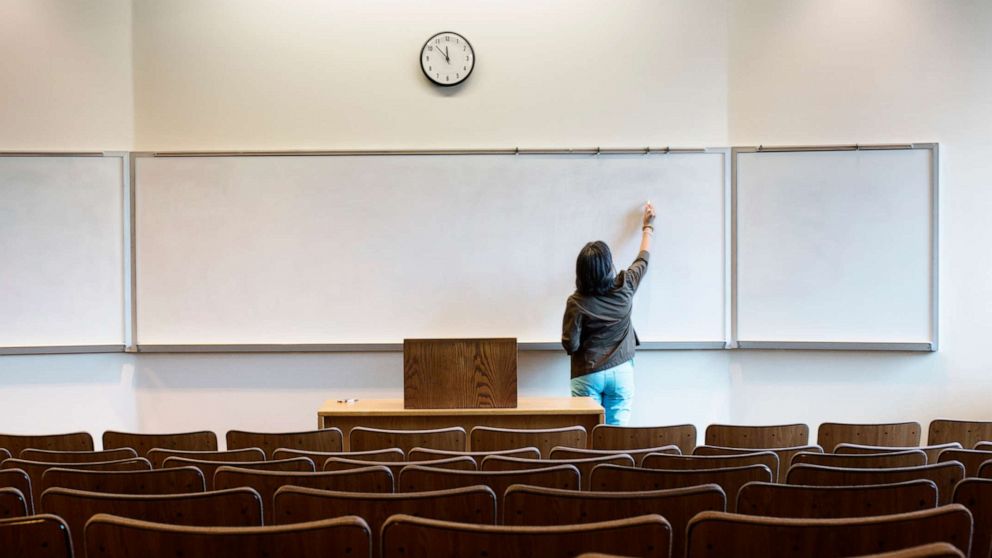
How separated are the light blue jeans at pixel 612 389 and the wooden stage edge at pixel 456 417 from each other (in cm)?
58

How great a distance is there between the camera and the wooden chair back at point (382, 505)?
2043 mm

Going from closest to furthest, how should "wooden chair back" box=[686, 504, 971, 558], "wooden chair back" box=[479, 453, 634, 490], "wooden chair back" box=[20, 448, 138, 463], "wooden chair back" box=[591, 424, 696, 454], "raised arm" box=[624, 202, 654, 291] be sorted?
"wooden chair back" box=[686, 504, 971, 558] → "wooden chair back" box=[479, 453, 634, 490] → "wooden chair back" box=[20, 448, 138, 463] → "wooden chair back" box=[591, 424, 696, 454] → "raised arm" box=[624, 202, 654, 291]

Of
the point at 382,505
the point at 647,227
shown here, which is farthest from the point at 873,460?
the point at 647,227

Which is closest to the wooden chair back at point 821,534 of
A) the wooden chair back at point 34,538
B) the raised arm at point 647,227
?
the wooden chair back at point 34,538

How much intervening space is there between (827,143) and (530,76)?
2438mm

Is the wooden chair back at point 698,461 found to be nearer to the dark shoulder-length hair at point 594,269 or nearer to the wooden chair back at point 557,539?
the wooden chair back at point 557,539

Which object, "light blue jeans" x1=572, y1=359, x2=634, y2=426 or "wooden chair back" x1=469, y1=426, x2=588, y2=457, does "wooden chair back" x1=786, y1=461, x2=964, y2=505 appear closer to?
"wooden chair back" x1=469, y1=426, x2=588, y2=457

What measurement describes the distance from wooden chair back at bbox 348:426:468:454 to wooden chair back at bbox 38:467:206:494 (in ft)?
3.96

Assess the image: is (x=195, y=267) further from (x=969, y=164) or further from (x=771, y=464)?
(x=969, y=164)

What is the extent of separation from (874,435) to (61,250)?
589 cm

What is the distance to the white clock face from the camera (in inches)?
222

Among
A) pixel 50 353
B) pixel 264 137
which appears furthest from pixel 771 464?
pixel 50 353

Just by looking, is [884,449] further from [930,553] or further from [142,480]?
[142,480]

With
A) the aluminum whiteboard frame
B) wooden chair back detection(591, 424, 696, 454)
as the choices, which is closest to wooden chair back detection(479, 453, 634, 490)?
wooden chair back detection(591, 424, 696, 454)
